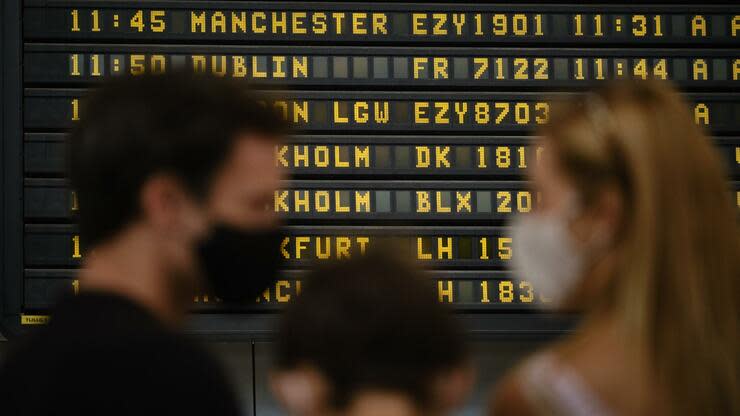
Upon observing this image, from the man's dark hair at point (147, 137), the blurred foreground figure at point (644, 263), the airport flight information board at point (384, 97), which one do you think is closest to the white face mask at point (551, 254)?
the blurred foreground figure at point (644, 263)

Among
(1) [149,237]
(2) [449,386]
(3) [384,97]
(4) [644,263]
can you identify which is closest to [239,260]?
(1) [149,237]

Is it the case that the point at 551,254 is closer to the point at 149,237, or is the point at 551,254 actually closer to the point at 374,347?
the point at 374,347

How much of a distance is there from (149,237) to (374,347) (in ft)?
0.65

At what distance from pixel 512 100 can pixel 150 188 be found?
1.83 metres

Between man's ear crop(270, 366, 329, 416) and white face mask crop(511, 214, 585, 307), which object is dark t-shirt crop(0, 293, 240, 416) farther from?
white face mask crop(511, 214, 585, 307)

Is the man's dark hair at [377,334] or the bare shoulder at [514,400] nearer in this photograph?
the man's dark hair at [377,334]

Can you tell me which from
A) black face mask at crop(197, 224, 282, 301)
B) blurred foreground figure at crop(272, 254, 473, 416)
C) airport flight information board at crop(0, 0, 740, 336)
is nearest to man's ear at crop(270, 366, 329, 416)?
blurred foreground figure at crop(272, 254, 473, 416)

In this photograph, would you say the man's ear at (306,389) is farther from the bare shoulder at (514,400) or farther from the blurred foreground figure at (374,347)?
the bare shoulder at (514,400)

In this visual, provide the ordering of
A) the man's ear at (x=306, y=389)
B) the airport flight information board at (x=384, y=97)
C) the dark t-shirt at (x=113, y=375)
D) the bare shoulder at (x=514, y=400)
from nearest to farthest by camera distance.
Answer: the dark t-shirt at (x=113, y=375), the man's ear at (x=306, y=389), the bare shoulder at (x=514, y=400), the airport flight information board at (x=384, y=97)

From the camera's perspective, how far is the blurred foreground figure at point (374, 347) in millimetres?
830

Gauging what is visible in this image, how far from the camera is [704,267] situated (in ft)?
3.08

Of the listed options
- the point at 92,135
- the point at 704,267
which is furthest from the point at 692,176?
the point at 92,135

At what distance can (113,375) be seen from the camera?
74 cm

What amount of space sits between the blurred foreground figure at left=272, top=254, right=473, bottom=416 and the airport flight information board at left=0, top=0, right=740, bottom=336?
5.26ft
